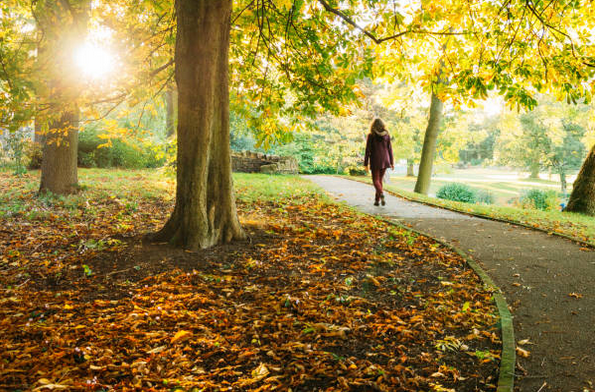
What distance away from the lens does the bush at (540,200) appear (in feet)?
50.7

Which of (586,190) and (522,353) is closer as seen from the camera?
(522,353)

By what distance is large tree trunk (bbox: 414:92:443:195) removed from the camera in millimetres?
14148

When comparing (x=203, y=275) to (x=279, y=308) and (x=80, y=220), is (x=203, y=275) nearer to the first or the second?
(x=279, y=308)

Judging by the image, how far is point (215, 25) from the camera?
4992 millimetres

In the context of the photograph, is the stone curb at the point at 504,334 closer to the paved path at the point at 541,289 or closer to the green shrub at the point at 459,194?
the paved path at the point at 541,289

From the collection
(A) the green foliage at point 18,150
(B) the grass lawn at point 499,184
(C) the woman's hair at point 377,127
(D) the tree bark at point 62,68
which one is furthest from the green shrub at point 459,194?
(A) the green foliage at point 18,150

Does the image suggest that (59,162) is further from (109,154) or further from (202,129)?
(109,154)

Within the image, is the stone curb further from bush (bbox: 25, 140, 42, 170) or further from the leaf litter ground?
bush (bbox: 25, 140, 42, 170)

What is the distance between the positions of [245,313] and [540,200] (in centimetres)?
1670

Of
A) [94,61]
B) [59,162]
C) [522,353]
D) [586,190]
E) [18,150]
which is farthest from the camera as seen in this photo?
[18,150]

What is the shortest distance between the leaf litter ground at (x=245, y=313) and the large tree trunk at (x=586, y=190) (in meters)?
7.49

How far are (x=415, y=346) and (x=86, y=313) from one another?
3142 millimetres

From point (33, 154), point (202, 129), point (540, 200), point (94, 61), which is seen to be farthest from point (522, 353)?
point (33, 154)

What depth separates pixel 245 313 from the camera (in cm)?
362
